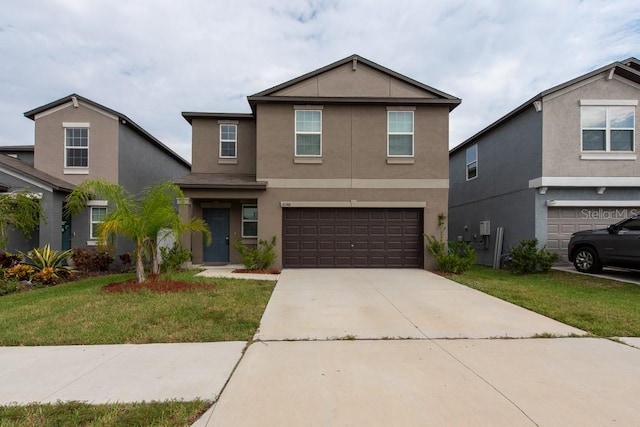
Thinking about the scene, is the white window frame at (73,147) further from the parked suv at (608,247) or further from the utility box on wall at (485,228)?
the parked suv at (608,247)

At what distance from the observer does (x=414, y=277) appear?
35.3 feet

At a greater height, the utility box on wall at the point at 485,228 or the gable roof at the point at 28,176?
the gable roof at the point at 28,176

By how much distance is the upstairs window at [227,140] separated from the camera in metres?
14.3

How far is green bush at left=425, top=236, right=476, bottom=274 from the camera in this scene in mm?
11555

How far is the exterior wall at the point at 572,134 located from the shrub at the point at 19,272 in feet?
57.5

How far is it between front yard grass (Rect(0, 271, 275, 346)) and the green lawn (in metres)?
1.75

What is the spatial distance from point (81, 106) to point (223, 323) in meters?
A: 13.1

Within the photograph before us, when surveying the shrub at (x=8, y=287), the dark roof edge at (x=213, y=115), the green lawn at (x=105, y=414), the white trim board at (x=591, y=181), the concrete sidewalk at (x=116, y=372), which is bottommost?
the shrub at (x=8, y=287)

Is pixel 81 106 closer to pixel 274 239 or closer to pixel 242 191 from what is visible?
pixel 242 191

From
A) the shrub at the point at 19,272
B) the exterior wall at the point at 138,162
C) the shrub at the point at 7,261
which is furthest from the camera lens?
the exterior wall at the point at 138,162

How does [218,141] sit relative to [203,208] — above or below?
above

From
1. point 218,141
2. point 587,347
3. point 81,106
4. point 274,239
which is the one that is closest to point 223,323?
point 587,347

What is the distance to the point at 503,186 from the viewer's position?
14.8 metres

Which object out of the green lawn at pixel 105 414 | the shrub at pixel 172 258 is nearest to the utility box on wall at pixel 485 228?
the shrub at pixel 172 258
